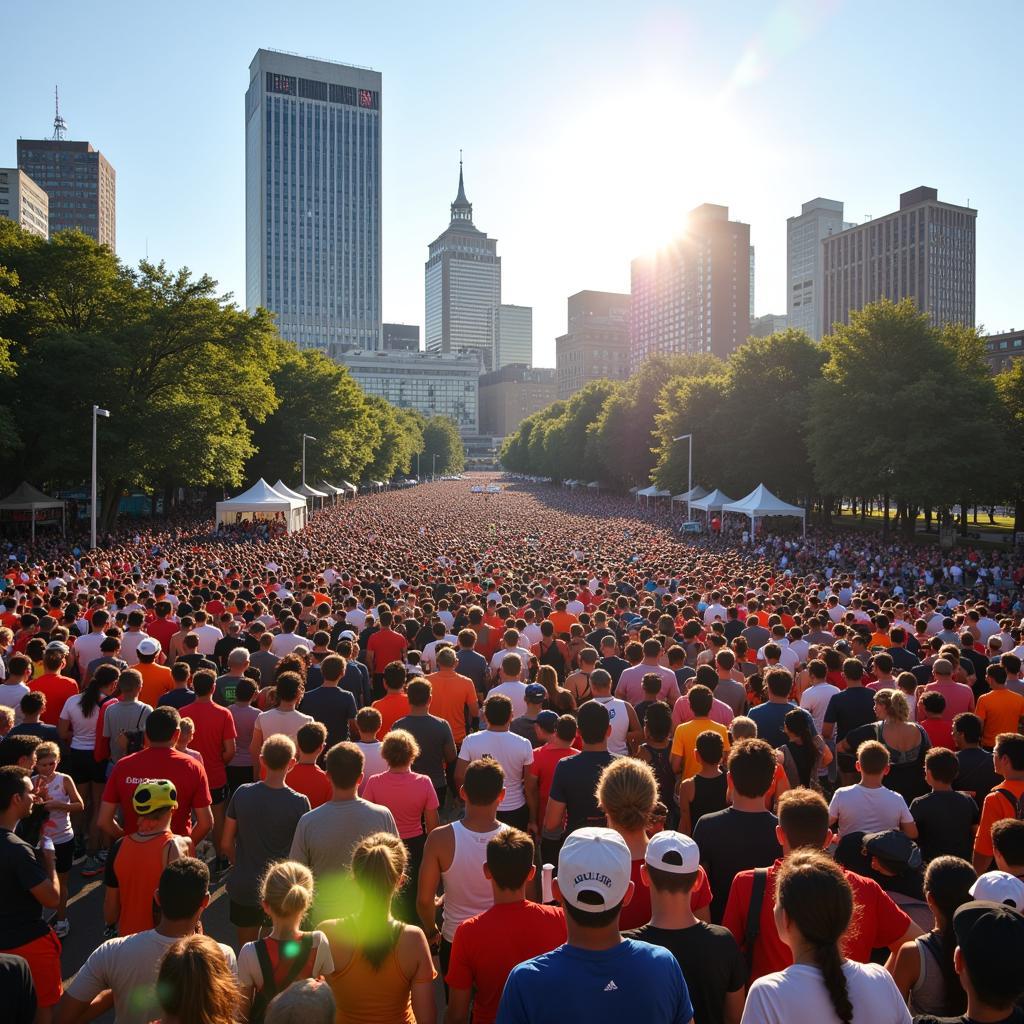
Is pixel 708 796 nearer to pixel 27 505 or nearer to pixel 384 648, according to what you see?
pixel 384 648

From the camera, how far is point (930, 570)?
94.2 ft

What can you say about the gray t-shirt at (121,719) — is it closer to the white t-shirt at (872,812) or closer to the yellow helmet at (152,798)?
the yellow helmet at (152,798)

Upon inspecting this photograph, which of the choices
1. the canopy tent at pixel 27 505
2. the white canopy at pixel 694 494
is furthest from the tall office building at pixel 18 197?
the white canopy at pixel 694 494

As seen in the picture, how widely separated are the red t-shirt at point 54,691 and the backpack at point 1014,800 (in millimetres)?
7591

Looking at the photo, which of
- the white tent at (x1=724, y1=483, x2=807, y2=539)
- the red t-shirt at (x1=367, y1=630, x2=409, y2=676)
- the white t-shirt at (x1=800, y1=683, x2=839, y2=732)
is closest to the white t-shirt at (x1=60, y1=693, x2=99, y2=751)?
the red t-shirt at (x1=367, y1=630, x2=409, y2=676)

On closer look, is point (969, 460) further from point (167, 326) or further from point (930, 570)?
point (167, 326)

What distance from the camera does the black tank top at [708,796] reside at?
17.6ft

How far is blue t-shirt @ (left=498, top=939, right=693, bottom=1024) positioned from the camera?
2594 millimetres

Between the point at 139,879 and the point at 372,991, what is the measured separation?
1661mm

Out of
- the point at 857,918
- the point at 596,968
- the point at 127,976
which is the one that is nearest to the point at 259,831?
the point at 127,976

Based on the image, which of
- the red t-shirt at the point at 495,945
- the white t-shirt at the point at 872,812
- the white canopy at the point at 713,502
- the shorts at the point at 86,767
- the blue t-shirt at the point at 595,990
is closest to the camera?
the blue t-shirt at the point at 595,990

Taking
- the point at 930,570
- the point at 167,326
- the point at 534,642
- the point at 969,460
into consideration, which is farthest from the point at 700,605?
the point at 167,326

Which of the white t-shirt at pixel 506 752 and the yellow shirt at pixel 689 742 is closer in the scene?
the white t-shirt at pixel 506 752

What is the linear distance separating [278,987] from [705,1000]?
1.59 meters
